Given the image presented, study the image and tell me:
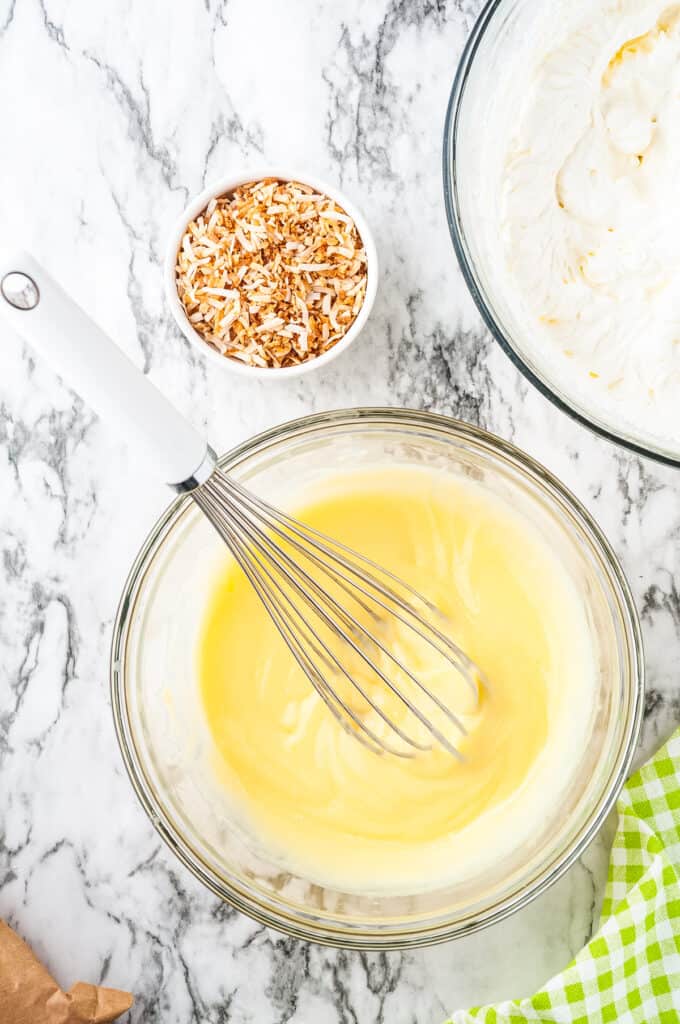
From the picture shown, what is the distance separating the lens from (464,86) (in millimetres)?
986

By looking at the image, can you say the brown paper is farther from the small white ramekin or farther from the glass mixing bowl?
the small white ramekin

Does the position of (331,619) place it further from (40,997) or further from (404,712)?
(40,997)

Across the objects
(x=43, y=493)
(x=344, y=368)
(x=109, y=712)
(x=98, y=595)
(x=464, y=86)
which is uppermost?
(x=464, y=86)

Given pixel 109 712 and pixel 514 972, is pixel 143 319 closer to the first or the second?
pixel 109 712

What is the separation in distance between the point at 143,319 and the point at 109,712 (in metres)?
0.50

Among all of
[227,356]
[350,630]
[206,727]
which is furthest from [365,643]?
[227,356]

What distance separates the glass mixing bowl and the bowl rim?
0.29ft

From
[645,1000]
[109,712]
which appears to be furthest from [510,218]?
[645,1000]

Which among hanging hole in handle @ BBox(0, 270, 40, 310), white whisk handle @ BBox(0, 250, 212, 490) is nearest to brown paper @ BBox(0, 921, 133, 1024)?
white whisk handle @ BBox(0, 250, 212, 490)

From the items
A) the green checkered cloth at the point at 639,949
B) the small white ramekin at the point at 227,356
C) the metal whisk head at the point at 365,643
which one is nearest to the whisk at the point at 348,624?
the metal whisk head at the point at 365,643

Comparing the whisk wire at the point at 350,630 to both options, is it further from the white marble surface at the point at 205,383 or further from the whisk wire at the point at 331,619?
the white marble surface at the point at 205,383

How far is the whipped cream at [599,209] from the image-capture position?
0.97 meters

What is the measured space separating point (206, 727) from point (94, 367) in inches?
21.5

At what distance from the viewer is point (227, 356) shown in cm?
116
